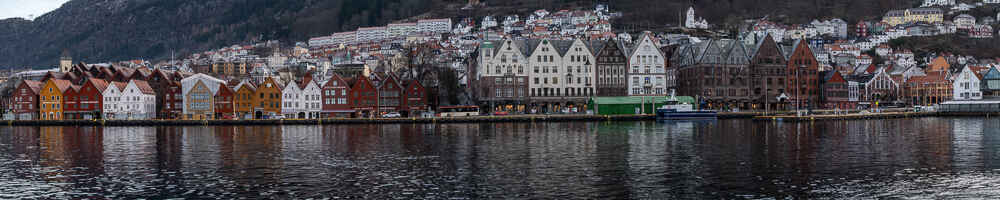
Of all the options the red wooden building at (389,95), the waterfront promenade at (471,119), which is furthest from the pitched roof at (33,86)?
the red wooden building at (389,95)

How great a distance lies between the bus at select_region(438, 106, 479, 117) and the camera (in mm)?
93475

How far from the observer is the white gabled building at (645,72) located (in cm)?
10481

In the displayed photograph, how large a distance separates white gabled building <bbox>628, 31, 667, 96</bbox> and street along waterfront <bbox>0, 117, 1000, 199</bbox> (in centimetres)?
4597

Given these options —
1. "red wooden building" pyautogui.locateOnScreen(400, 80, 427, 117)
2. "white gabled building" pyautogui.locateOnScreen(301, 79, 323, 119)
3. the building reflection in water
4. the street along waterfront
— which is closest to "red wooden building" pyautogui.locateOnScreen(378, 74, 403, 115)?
"red wooden building" pyautogui.locateOnScreen(400, 80, 427, 117)

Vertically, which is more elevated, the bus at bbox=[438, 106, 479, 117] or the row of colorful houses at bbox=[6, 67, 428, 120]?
the row of colorful houses at bbox=[6, 67, 428, 120]

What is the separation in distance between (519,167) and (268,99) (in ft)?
229

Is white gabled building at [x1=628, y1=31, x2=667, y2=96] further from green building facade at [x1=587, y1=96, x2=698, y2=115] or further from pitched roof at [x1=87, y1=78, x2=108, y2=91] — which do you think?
pitched roof at [x1=87, y1=78, x2=108, y2=91]

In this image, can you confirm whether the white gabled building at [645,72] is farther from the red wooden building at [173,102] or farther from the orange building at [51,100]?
the orange building at [51,100]

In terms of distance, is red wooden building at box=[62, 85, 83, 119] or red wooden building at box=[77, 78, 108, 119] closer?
red wooden building at box=[62, 85, 83, 119]

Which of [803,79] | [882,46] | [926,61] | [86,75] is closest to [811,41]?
[882,46]

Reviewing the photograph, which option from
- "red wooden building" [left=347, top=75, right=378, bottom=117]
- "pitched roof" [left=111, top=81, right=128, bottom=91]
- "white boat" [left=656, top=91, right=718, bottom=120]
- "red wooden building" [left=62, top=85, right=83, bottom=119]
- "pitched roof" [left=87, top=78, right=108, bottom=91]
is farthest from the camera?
"pitched roof" [left=87, top=78, right=108, bottom=91]

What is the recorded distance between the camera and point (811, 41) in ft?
654

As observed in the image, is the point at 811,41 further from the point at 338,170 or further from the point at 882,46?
the point at 338,170

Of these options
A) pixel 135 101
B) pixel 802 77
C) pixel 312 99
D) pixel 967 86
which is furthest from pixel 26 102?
pixel 967 86
